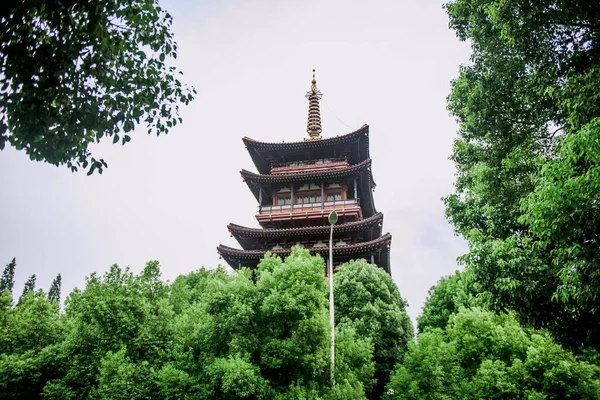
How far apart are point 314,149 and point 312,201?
15.0 feet

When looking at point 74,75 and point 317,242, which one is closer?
point 74,75

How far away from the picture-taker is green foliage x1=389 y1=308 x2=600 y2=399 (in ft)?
48.8

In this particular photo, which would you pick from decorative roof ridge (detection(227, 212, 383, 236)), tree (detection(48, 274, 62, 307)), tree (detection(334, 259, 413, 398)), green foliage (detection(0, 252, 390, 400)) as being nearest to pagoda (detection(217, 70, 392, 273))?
decorative roof ridge (detection(227, 212, 383, 236))

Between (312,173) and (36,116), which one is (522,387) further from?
(312,173)

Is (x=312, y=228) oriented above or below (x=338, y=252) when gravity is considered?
above

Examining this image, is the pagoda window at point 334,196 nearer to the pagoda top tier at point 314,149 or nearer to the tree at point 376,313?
the pagoda top tier at point 314,149

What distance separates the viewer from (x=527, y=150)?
33.0 feet

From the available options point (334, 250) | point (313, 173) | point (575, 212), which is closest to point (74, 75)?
point (575, 212)

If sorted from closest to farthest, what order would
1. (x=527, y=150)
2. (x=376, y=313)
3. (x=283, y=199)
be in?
1. (x=527, y=150)
2. (x=376, y=313)
3. (x=283, y=199)

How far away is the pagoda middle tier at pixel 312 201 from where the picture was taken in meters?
28.3

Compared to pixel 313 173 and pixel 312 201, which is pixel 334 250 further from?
pixel 313 173

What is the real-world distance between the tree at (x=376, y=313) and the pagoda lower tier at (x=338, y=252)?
431 centimetres

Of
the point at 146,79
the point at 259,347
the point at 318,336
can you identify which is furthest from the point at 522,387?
the point at 146,79

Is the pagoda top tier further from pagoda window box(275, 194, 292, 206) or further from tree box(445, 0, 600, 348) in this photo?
tree box(445, 0, 600, 348)
